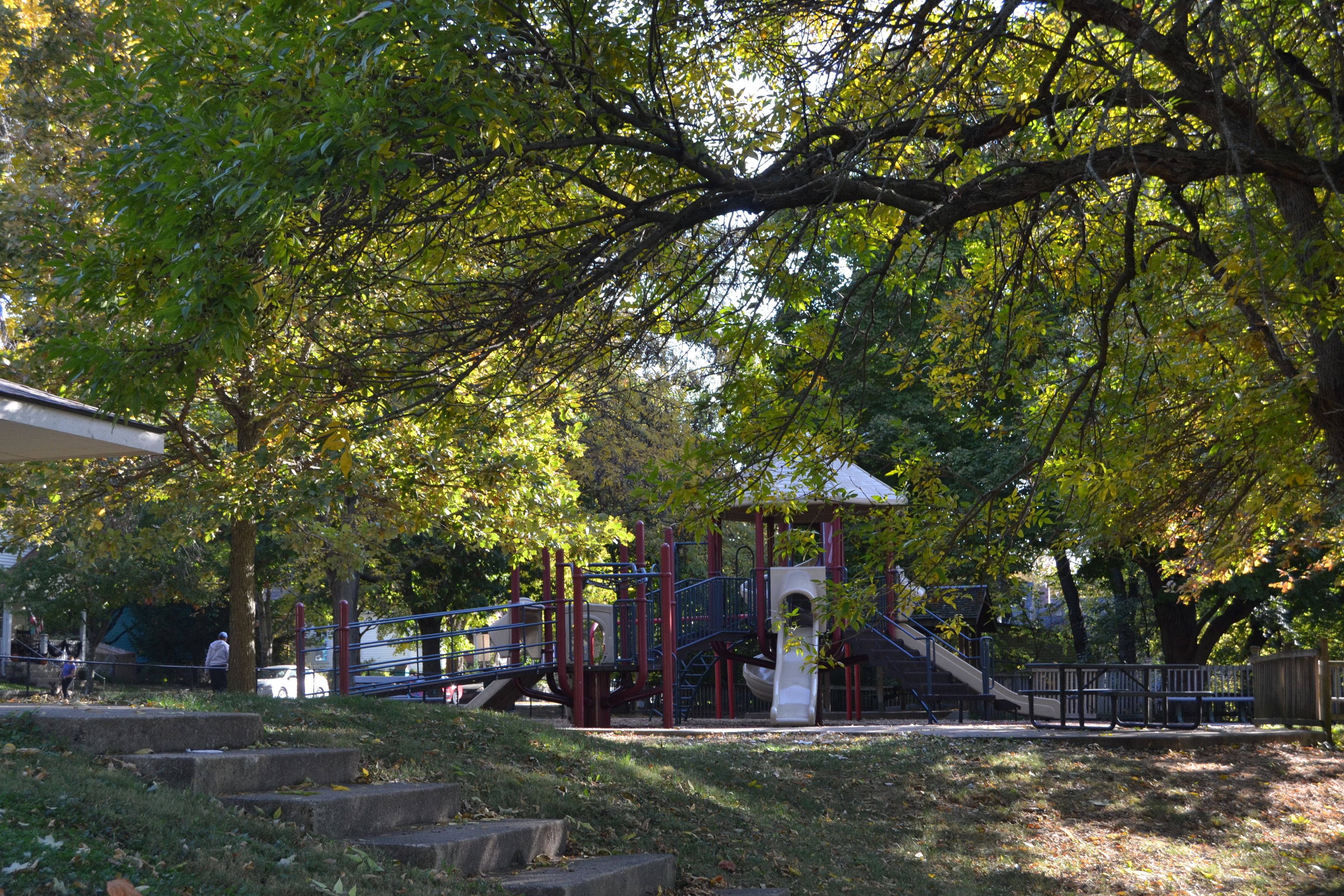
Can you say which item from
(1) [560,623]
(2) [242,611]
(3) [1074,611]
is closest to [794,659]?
(1) [560,623]

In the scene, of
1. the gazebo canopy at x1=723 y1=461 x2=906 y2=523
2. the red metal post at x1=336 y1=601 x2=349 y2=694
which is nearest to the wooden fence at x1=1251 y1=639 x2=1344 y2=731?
the gazebo canopy at x1=723 y1=461 x2=906 y2=523

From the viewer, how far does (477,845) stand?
224 inches

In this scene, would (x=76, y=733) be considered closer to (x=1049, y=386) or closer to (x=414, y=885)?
(x=414, y=885)

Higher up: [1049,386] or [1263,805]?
[1049,386]

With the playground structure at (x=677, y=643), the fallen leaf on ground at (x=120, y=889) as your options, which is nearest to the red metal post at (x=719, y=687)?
the playground structure at (x=677, y=643)

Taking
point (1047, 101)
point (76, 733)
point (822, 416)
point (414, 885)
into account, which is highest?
point (1047, 101)

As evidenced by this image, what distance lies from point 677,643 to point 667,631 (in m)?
3.37

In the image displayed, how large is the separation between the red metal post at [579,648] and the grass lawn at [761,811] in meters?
2.15

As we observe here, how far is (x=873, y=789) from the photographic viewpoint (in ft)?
37.7

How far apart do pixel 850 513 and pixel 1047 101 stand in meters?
3.42

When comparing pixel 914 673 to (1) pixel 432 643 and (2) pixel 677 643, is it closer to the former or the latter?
(2) pixel 677 643

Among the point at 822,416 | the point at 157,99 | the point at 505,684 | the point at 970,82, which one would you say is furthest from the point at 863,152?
the point at 505,684

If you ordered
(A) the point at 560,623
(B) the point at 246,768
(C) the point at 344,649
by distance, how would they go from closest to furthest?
(B) the point at 246,768 < (C) the point at 344,649 < (A) the point at 560,623

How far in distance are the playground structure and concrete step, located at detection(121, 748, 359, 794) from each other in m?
8.20
